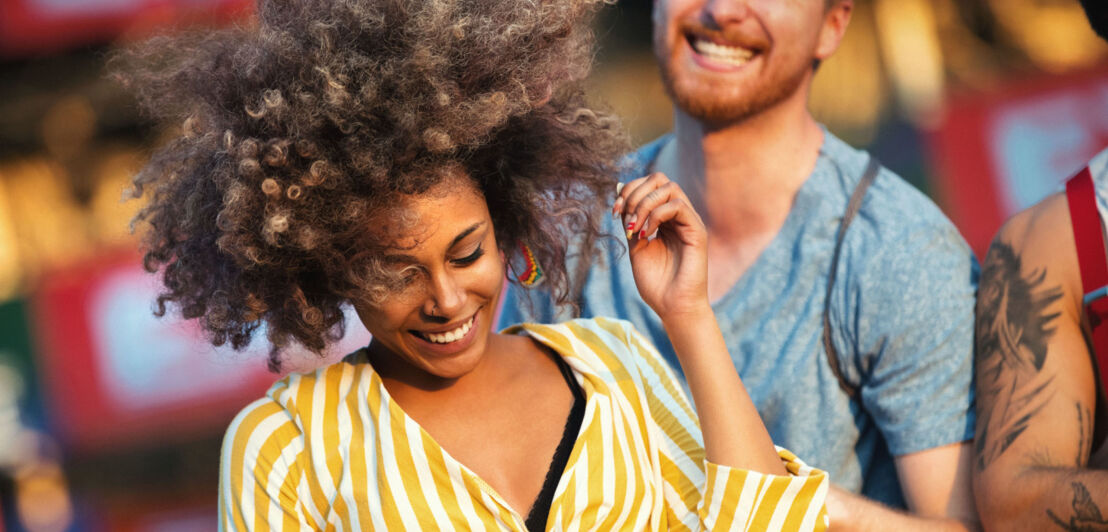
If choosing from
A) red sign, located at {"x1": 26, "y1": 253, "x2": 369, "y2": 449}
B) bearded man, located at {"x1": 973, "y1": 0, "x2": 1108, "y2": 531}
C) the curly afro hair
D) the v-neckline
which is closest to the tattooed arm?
bearded man, located at {"x1": 973, "y1": 0, "x2": 1108, "y2": 531}

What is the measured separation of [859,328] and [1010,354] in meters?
0.32

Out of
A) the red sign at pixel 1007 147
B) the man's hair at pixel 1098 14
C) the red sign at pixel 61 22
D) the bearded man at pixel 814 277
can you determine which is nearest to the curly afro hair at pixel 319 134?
the bearded man at pixel 814 277

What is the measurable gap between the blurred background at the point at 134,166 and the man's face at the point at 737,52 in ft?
6.20

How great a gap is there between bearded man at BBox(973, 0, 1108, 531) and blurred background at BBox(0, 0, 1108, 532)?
2.32m

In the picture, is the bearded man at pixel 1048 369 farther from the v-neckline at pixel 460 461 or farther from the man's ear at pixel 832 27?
the v-neckline at pixel 460 461

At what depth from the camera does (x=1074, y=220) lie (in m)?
2.26

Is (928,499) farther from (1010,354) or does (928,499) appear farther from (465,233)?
(465,233)

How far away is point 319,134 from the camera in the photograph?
1647mm

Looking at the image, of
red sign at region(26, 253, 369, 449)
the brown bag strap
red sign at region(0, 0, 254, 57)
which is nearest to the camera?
the brown bag strap

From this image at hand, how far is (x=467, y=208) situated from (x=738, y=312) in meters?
1.03

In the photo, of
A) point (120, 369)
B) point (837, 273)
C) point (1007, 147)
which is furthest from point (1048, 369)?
point (120, 369)

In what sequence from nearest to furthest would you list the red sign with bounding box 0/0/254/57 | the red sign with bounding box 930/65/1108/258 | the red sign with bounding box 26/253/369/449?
the red sign with bounding box 930/65/1108/258, the red sign with bounding box 0/0/254/57, the red sign with bounding box 26/253/369/449

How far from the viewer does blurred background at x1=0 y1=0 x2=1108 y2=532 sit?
454 centimetres

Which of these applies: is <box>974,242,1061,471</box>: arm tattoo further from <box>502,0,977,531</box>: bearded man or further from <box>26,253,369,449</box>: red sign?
<box>26,253,369,449</box>: red sign
